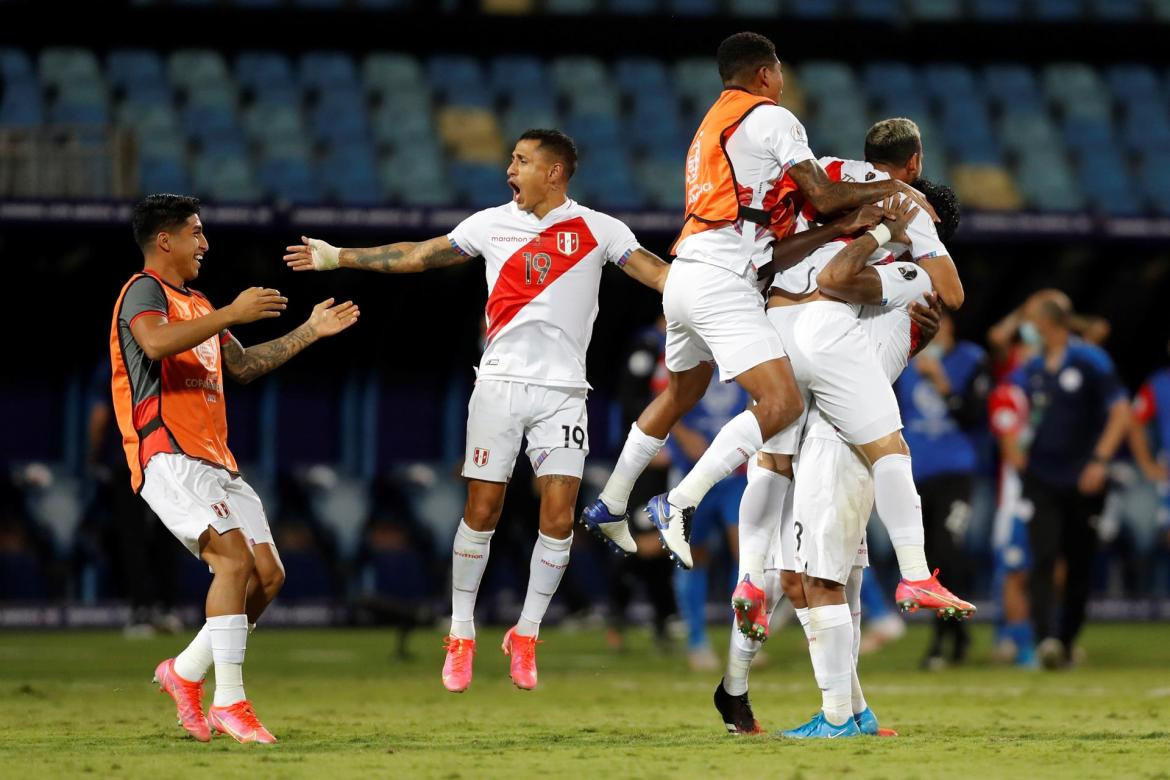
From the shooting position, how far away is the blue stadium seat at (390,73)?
18094 millimetres

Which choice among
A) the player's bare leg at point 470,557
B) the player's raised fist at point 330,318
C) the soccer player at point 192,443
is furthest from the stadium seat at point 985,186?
the soccer player at point 192,443

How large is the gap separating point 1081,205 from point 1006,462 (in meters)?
5.81

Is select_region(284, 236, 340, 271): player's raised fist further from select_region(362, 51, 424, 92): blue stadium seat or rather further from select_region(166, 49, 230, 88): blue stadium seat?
select_region(362, 51, 424, 92): blue stadium seat

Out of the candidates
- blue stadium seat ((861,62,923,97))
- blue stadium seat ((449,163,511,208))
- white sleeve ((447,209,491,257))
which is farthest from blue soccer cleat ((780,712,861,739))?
blue stadium seat ((861,62,923,97))

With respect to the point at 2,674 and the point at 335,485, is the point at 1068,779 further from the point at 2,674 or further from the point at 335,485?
the point at 335,485

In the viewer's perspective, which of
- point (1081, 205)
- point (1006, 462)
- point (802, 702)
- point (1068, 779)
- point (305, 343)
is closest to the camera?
point (1068, 779)

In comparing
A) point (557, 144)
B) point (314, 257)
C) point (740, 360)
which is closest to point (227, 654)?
point (314, 257)

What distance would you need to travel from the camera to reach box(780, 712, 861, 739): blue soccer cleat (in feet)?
22.8

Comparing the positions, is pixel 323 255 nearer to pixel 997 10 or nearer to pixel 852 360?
pixel 852 360

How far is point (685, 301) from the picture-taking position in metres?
7.17

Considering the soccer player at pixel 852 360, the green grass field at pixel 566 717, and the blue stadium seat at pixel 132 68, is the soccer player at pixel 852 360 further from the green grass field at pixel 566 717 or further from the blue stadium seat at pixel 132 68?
the blue stadium seat at pixel 132 68

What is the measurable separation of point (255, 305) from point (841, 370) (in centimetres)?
232

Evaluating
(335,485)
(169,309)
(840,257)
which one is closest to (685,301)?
(840,257)

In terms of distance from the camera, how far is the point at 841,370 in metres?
6.89
